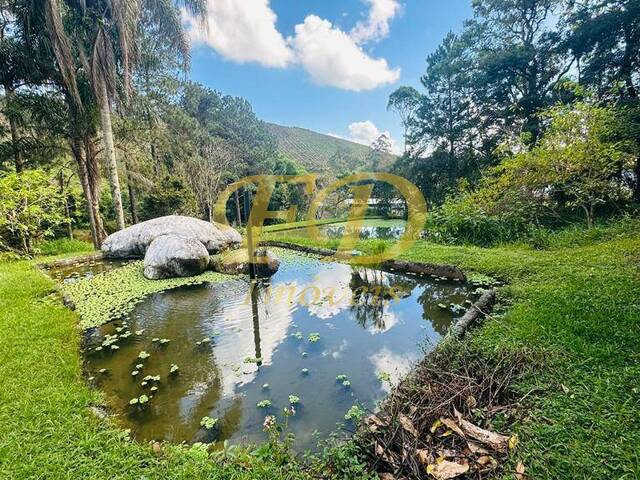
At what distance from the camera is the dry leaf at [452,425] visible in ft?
5.30

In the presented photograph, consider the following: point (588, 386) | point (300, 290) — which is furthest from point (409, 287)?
point (588, 386)

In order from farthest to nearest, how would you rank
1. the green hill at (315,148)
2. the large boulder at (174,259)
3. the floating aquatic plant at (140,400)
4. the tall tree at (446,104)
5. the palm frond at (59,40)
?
the green hill at (315,148) < the tall tree at (446,104) < the palm frond at (59,40) < the large boulder at (174,259) < the floating aquatic plant at (140,400)

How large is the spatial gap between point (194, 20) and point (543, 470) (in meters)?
11.4

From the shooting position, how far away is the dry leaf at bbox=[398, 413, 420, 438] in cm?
164

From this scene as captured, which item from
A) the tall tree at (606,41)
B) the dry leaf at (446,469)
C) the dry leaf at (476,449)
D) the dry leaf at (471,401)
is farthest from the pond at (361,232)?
the dry leaf at (446,469)

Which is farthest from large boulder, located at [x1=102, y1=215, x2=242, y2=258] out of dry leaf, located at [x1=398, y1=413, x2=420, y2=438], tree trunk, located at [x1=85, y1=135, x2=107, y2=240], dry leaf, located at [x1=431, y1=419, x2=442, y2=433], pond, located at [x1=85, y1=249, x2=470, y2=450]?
dry leaf, located at [x1=431, y1=419, x2=442, y2=433]

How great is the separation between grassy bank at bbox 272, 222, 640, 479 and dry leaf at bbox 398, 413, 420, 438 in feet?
1.46

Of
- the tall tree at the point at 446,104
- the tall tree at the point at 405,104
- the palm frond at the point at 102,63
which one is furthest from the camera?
the tall tree at the point at 405,104

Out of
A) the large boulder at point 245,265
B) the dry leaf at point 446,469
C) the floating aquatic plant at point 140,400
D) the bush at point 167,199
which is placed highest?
the bush at point 167,199

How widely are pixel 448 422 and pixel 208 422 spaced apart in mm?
1634

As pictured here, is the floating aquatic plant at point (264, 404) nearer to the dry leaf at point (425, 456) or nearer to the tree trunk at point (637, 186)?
the dry leaf at point (425, 456)

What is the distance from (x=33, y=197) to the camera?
6.65m

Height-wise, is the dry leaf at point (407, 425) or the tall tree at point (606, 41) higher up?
the tall tree at point (606, 41)

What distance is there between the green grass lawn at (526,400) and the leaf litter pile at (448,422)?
0.12 meters
